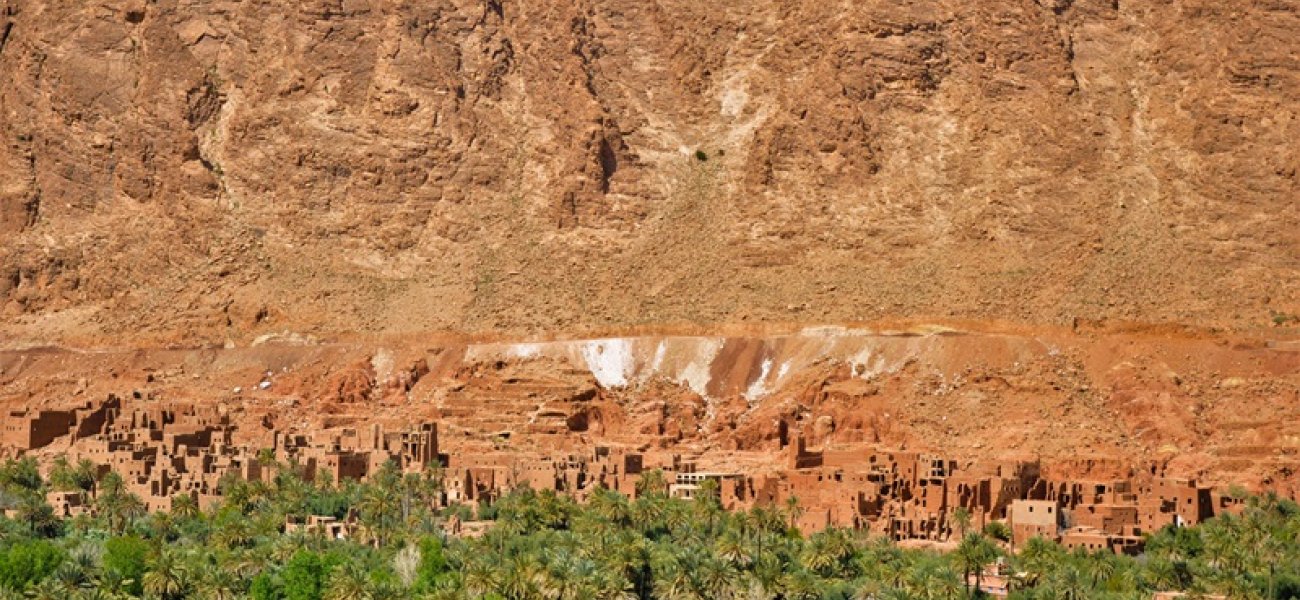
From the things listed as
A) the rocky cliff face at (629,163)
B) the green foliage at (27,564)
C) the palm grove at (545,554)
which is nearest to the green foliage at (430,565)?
the palm grove at (545,554)

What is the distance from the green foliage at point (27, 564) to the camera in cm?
9781

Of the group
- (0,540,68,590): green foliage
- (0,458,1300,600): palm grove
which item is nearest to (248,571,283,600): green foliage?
(0,458,1300,600): palm grove

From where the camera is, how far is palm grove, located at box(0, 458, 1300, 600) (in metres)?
93.6

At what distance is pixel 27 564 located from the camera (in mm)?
99000

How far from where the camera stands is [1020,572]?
101 m

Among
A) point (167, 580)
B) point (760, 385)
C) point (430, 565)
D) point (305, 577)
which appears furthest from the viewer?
point (760, 385)

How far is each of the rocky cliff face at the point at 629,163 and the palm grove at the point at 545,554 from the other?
1174 inches

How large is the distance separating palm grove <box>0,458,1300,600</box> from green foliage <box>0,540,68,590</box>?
0.23ft

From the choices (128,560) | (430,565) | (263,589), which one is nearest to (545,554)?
(430,565)

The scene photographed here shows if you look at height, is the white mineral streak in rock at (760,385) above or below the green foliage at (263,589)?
Answer: above

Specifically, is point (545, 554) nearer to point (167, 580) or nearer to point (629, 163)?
point (167, 580)

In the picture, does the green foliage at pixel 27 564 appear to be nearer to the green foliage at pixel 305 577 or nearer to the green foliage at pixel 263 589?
the green foliage at pixel 263 589

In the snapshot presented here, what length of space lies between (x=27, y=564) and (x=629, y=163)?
65964 mm

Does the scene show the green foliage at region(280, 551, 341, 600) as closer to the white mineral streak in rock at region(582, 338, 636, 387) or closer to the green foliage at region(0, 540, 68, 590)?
the green foliage at region(0, 540, 68, 590)
